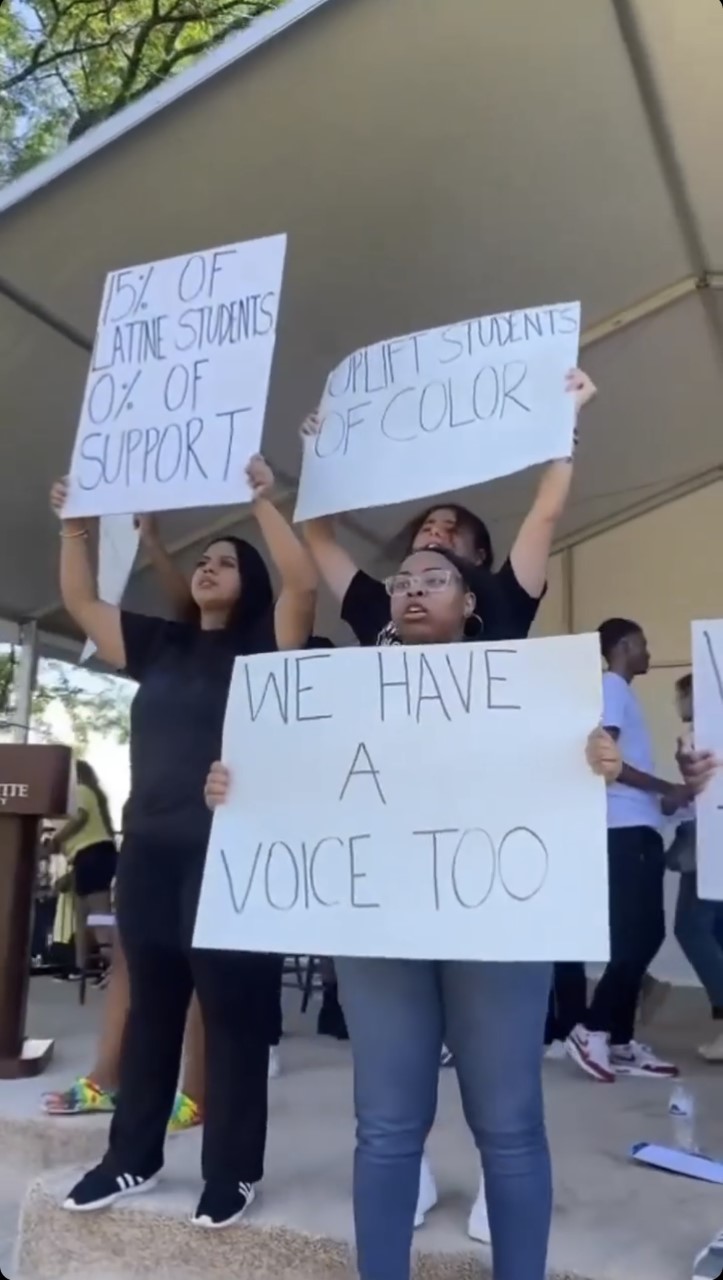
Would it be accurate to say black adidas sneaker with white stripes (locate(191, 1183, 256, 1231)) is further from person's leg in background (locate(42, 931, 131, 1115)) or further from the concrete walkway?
person's leg in background (locate(42, 931, 131, 1115))

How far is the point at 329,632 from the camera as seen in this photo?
243 inches

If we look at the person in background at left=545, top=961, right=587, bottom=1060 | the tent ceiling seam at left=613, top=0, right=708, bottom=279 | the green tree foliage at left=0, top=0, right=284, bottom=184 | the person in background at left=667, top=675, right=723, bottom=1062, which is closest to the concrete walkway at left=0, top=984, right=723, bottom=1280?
the person in background at left=545, top=961, right=587, bottom=1060

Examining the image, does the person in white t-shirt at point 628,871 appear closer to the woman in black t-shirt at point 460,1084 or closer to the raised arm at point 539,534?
the raised arm at point 539,534

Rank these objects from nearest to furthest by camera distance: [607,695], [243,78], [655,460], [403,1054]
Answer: [403,1054] < [243,78] < [607,695] < [655,460]

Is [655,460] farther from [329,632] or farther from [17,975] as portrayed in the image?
[17,975]

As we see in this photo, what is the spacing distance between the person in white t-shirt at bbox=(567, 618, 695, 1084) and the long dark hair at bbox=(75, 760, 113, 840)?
8.12 feet

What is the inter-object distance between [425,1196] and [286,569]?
1073 millimetres

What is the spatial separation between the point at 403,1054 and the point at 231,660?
75 cm

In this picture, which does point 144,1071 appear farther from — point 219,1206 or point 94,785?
point 94,785

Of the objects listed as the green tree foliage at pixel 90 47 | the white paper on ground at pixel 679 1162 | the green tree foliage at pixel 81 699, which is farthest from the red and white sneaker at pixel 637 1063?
the green tree foliage at pixel 90 47

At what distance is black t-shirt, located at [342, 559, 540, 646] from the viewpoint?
1806mm

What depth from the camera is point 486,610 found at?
1798 mm

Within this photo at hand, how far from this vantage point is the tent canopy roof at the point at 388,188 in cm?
299

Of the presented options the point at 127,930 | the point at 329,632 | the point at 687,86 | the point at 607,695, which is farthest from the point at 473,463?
the point at 329,632
